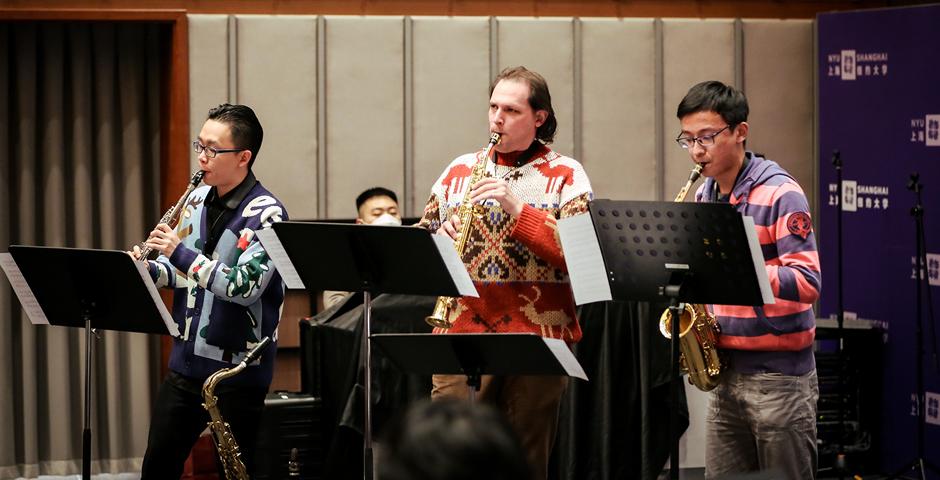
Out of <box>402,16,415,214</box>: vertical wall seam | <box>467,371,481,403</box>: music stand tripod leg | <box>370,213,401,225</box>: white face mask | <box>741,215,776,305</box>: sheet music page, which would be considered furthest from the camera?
<box>402,16,415,214</box>: vertical wall seam

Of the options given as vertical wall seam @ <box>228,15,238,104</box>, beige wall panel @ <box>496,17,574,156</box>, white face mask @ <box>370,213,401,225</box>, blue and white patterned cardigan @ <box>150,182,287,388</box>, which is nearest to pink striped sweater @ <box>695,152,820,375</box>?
blue and white patterned cardigan @ <box>150,182,287,388</box>

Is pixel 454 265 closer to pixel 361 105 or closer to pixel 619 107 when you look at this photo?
pixel 361 105

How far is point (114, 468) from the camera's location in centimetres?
664

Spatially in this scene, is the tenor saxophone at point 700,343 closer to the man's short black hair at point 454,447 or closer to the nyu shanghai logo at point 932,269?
the man's short black hair at point 454,447

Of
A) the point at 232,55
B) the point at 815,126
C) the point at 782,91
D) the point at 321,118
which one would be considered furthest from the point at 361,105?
the point at 815,126

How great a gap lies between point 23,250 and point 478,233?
4.75 feet

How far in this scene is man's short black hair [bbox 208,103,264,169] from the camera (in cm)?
393

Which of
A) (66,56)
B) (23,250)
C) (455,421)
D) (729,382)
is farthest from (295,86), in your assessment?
(455,421)

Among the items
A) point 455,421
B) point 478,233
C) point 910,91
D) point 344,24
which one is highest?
point 344,24

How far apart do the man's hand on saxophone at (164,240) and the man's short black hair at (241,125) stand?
361mm

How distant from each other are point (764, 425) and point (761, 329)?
0.28 m

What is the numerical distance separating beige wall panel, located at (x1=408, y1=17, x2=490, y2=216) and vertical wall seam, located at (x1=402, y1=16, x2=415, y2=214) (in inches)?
0.7

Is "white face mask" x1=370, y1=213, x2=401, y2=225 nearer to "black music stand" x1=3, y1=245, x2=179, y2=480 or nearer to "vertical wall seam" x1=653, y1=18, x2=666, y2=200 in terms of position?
"vertical wall seam" x1=653, y1=18, x2=666, y2=200

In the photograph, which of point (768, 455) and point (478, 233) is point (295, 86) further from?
point (768, 455)
